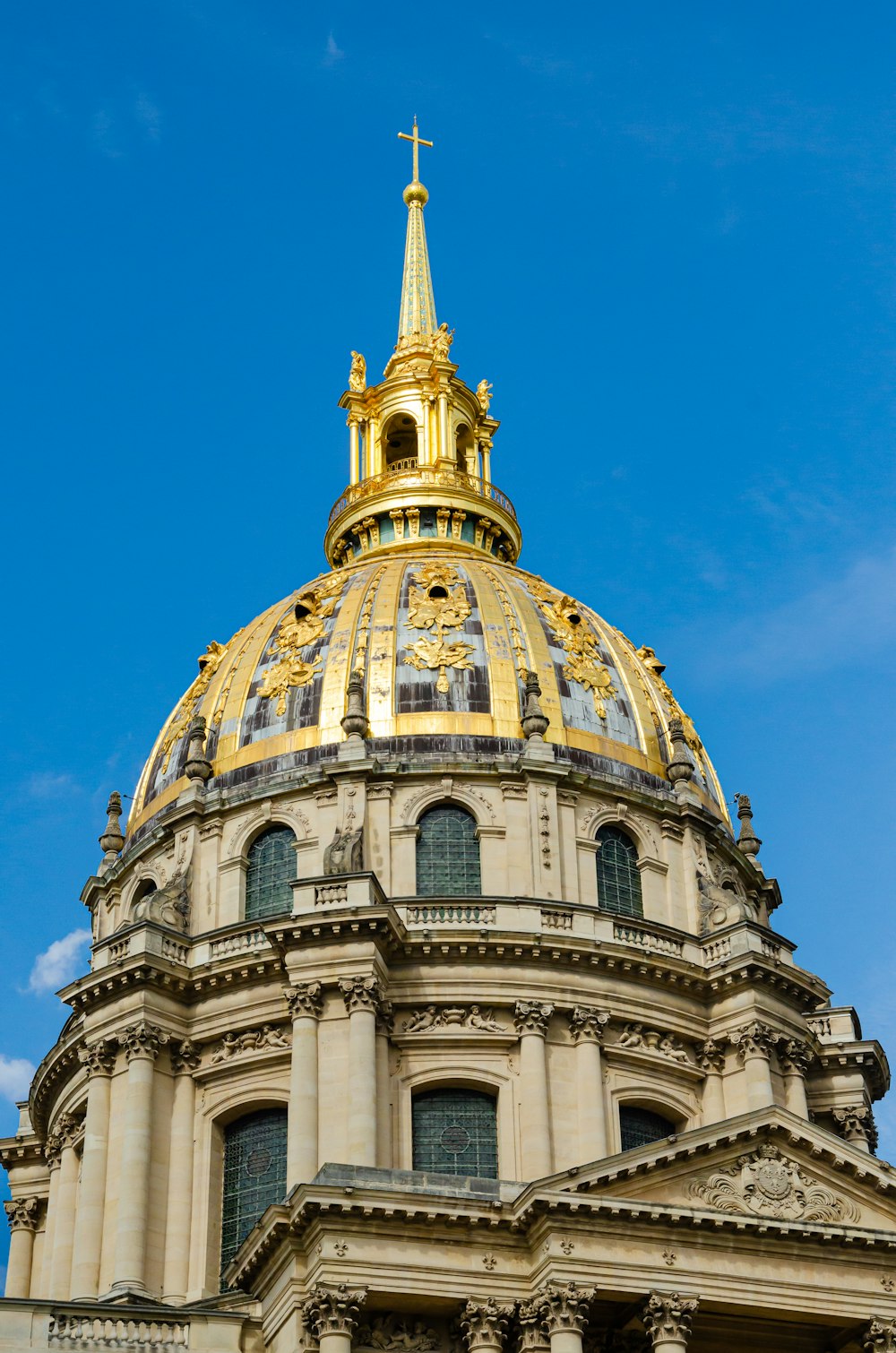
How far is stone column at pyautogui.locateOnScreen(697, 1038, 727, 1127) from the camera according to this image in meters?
59.4

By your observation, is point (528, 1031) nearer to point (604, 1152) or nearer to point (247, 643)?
point (604, 1152)

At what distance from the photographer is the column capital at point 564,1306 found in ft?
142

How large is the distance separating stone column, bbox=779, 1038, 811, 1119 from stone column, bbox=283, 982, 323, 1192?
42.0 feet

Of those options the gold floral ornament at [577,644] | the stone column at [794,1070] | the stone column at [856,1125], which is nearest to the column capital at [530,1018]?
the stone column at [794,1070]

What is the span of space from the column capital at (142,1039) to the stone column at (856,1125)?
18.7m

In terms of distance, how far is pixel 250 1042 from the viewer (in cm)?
5866

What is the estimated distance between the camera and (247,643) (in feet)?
227

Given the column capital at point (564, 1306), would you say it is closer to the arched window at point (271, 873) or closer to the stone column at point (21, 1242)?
the arched window at point (271, 873)

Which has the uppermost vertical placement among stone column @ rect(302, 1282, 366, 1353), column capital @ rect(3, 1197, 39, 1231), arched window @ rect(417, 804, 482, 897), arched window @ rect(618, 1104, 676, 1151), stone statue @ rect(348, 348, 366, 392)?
stone statue @ rect(348, 348, 366, 392)

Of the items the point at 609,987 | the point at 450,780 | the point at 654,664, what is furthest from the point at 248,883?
Answer: the point at 654,664

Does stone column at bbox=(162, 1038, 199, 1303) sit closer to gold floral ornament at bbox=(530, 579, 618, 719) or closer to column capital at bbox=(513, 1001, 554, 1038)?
column capital at bbox=(513, 1001, 554, 1038)

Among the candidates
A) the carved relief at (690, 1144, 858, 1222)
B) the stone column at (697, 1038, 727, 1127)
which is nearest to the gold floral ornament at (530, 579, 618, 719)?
the stone column at (697, 1038, 727, 1127)

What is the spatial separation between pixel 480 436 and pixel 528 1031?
28.8 m

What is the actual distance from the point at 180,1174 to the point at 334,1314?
15.3 meters
